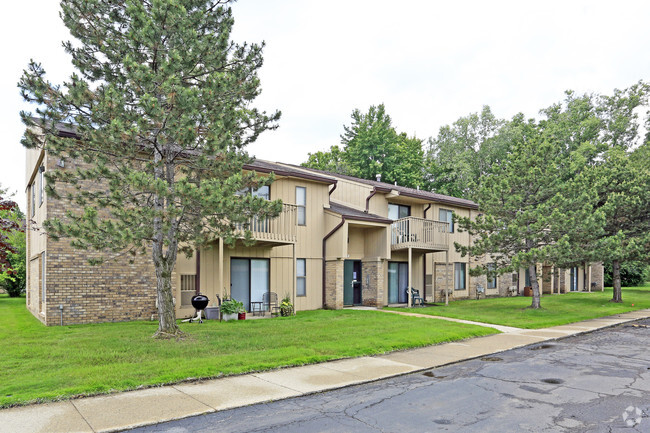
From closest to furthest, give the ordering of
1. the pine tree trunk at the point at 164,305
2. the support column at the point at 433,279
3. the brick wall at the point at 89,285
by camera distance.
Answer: the pine tree trunk at the point at 164,305
the brick wall at the point at 89,285
the support column at the point at 433,279

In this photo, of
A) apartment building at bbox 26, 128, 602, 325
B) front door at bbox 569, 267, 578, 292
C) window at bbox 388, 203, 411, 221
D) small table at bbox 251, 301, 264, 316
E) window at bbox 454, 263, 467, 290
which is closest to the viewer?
apartment building at bbox 26, 128, 602, 325

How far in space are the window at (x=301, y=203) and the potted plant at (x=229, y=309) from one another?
4682 millimetres

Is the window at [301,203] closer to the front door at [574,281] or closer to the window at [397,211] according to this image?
the window at [397,211]

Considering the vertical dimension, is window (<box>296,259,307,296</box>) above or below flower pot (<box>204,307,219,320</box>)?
above

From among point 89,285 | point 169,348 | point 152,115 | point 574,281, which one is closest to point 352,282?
point 89,285

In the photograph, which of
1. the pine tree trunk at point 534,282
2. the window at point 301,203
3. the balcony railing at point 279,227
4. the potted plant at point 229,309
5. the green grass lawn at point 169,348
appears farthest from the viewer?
the pine tree trunk at point 534,282

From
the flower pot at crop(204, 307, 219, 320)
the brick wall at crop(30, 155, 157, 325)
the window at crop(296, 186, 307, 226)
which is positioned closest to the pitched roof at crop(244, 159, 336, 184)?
the window at crop(296, 186, 307, 226)

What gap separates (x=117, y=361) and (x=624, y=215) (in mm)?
23608

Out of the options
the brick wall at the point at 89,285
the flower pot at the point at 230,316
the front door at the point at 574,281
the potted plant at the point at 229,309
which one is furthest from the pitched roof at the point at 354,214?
the front door at the point at 574,281

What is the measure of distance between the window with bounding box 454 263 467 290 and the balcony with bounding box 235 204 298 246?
11.8 metres

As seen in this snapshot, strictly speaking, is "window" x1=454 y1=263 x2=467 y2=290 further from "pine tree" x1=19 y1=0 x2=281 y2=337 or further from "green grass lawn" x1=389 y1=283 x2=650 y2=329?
"pine tree" x1=19 y1=0 x2=281 y2=337

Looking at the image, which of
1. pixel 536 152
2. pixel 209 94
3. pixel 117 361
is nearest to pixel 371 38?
pixel 536 152

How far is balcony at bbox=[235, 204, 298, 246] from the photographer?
1498 centimetres

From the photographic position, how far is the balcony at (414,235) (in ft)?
65.7
